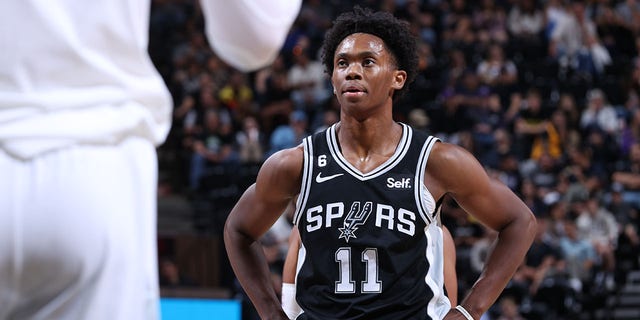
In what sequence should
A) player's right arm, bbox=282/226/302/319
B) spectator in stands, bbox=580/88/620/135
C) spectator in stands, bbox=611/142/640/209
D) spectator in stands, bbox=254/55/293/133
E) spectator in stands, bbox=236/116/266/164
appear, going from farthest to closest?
1. spectator in stands, bbox=254/55/293/133
2. spectator in stands, bbox=580/88/620/135
3. spectator in stands, bbox=236/116/266/164
4. spectator in stands, bbox=611/142/640/209
5. player's right arm, bbox=282/226/302/319

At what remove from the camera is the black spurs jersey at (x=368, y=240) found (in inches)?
158

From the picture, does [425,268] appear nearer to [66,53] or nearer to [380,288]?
[380,288]

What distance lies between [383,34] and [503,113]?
10.3 meters

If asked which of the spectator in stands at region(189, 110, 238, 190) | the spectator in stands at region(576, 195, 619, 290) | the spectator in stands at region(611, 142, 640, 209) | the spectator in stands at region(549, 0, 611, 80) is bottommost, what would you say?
the spectator in stands at region(576, 195, 619, 290)

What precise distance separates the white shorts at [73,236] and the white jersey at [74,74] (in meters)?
0.04

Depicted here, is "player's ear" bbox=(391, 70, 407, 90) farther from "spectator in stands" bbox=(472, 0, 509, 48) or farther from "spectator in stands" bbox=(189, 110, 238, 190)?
"spectator in stands" bbox=(472, 0, 509, 48)

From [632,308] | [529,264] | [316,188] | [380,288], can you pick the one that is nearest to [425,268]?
[380,288]

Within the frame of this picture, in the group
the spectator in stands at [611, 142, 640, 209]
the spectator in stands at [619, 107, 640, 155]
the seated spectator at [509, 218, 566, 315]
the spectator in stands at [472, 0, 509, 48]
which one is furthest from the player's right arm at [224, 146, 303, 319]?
the spectator in stands at [472, 0, 509, 48]

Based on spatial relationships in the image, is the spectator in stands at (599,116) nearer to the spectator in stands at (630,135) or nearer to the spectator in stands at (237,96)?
the spectator in stands at (630,135)

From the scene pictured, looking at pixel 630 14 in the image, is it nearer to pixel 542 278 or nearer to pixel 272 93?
pixel 272 93

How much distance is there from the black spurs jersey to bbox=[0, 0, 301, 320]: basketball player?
193 cm

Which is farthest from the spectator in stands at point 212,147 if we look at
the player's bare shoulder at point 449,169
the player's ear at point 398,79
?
the player's bare shoulder at point 449,169

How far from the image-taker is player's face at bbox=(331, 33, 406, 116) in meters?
4.10

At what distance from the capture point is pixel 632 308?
12156 millimetres
